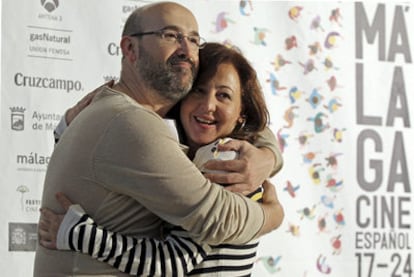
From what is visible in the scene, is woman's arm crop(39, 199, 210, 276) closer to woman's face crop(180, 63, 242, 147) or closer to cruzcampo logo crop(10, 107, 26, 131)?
woman's face crop(180, 63, 242, 147)

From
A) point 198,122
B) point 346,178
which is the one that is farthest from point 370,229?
point 198,122

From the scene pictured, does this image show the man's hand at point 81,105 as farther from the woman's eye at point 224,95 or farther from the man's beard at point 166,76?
the woman's eye at point 224,95

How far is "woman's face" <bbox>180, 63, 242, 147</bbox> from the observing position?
2033 mm

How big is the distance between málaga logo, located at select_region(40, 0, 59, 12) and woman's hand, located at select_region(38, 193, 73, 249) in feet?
5.65

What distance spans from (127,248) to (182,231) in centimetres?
13

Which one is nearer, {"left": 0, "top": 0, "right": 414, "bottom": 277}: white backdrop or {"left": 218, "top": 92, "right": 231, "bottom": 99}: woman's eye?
{"left": 218, "top": 92, "right": 231, "bottom": 99}: woman's eye

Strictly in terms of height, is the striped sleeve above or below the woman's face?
below

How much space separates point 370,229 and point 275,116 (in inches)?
28.9

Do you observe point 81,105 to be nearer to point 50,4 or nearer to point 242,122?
point 242,122

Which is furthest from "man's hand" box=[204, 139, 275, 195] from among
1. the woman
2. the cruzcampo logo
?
the cruzcampo logo

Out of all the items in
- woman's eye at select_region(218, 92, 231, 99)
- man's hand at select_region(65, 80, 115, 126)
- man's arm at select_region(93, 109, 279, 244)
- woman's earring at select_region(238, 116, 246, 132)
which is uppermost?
woman's eye at select_region(218, 92, 231, 99)

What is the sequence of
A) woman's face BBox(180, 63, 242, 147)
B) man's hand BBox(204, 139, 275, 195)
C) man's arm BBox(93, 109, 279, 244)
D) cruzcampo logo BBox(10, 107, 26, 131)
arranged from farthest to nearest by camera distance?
cruzcampo logo BBox(10, 107, 26, 131) < woman's face BBox(180, 63, 242, 147) < man's hand BBox(204, 139, 275, 195) < man's arm BBox(93, 109, 279, 244)

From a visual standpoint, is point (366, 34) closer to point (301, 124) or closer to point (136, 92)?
point (301, 124)

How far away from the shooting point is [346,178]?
4.09 metres
